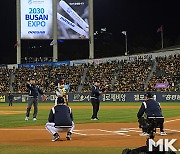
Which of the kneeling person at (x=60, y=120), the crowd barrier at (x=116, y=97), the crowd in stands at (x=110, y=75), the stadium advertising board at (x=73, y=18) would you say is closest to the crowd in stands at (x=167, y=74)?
the crowd in stands at (x=110, y=75)

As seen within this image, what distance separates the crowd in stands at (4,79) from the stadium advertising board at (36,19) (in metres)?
8.07

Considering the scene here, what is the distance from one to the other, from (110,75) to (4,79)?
1683 cm

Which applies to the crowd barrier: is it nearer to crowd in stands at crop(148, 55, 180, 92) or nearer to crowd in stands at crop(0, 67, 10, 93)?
crowd in stands at crop(148, 55, 180, 92)

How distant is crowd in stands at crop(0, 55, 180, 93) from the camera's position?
1977 inches

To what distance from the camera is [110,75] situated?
184 feet

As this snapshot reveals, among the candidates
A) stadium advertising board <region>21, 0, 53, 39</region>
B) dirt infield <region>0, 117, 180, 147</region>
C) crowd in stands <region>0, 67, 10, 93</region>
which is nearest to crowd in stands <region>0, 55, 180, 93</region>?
crowd in stands <region>0, 67, 10, 93</region>

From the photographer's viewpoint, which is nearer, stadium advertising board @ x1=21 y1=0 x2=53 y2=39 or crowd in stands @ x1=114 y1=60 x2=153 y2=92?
crowd in stands @ x1=114 y1=60 x2=153 y2=92

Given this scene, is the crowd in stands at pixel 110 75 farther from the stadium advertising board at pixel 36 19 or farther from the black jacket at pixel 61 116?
the black jacket at pixel 61 116

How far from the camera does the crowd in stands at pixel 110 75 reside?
50.2 m

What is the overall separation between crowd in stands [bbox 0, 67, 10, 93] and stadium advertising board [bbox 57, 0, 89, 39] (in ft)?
36.8

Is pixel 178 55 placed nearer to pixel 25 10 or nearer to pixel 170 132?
pixel 25 10

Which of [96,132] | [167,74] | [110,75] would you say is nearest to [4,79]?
[110,75]

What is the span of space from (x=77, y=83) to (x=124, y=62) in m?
7.25

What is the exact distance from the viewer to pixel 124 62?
58219 millimetres
